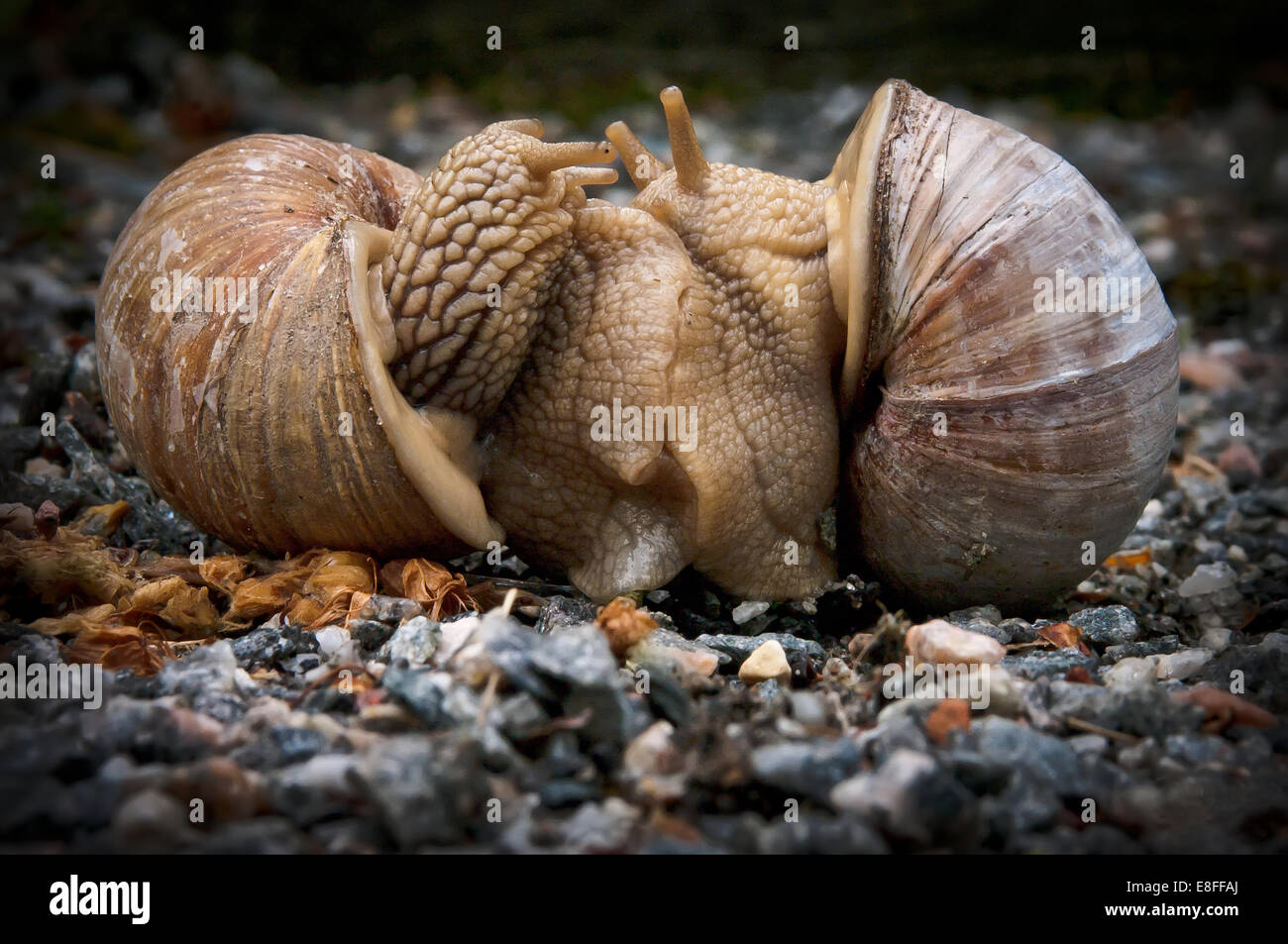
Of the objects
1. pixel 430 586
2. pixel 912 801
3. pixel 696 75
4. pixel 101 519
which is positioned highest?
pixel 696 75

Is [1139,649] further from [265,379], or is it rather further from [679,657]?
[265,379]

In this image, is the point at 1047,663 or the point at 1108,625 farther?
the point at 1108,625

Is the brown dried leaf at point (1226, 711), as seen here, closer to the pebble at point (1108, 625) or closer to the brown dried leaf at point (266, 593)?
the pebble at point (1108, 625)

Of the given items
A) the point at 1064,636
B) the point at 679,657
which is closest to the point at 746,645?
the point at 679,657

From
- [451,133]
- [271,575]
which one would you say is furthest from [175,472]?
[451,133]

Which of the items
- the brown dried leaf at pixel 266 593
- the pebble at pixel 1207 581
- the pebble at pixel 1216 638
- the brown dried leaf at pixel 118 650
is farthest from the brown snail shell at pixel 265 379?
the pebble at pixel 1207 581
